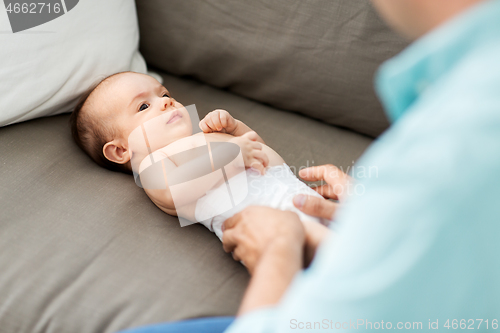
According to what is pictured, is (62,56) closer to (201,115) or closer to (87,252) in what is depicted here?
(201,115)

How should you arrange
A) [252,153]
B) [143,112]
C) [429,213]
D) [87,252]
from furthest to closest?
1. [143,112]
2. [252,153]
3. [87,252]
4. [429,213]

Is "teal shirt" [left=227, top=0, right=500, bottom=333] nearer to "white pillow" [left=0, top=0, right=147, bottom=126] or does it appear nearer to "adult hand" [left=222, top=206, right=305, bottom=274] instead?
"adult hand" [left=222, top=206, right=305, bottom=274]

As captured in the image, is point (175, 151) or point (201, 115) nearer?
point (175, 151)

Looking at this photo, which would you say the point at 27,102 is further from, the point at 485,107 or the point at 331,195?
the point at 485,107

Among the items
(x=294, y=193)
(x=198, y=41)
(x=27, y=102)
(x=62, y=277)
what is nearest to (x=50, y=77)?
(x=27, y=102)

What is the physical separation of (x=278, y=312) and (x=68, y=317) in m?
0.49

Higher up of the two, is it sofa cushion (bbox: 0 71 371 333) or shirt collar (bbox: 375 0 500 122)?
shirt collar (bbox: 375 0 500 122)

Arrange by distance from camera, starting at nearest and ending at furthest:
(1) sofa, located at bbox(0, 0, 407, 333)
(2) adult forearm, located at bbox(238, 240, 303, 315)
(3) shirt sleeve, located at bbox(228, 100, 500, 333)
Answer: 1. (3) shirt sleeve, located at bbox(228, 100, 500, 333)
2. (2) adult forearm, located at bbox(238, 240, 303, 315)
3. (1) sofa, located at bbox(0, 0, 407, 333)

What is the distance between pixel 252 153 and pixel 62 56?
0.64m

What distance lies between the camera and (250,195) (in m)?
0.93

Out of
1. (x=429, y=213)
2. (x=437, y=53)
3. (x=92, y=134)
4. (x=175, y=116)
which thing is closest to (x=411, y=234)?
(x=429, y=213)

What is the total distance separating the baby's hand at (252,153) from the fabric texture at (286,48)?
0.38 m

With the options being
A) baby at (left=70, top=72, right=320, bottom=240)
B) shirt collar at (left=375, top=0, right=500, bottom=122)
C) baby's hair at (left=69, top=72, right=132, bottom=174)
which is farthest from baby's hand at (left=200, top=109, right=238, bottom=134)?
shirt collar at (left=375, top=0, right=500, bottom=122)

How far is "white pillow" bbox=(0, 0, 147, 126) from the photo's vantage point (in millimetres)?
1071
